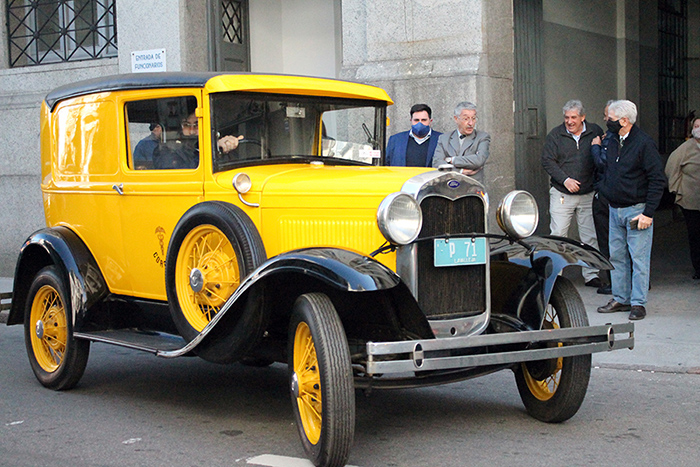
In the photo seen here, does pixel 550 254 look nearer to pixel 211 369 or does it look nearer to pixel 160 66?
pixel 211 369

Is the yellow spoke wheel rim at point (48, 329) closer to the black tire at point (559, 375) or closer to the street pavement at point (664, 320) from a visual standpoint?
the black tire at point (559, 375)

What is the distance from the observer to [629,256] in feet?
26.8

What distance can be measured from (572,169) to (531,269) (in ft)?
14.9

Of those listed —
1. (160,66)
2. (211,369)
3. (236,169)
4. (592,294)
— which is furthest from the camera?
(160,66)

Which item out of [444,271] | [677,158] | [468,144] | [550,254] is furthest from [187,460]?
[677,158]

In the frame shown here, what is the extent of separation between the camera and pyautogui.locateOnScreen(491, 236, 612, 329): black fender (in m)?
5.04

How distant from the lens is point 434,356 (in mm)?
4547

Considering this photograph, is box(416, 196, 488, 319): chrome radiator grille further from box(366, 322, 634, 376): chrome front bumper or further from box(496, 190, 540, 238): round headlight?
box(366, 322, 634, 376): chrome front bumper

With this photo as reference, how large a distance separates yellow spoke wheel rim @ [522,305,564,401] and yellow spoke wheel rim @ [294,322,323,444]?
1.39 m

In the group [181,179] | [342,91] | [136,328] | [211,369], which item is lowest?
[211,369]

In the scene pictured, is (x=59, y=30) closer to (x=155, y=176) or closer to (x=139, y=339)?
(x=155, y=176)

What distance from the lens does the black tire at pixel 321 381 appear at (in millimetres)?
4199

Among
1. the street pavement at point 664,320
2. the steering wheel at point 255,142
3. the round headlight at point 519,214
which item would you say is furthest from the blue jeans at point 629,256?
the steering wheel at point 255,142

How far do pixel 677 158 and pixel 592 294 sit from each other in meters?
2.22
